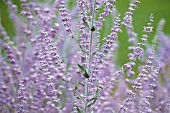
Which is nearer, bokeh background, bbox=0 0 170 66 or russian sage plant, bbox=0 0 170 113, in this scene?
russian sage plant, bbox=0 0 170 113

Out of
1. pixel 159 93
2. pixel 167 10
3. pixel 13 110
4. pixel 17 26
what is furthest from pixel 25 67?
pixel 167 10

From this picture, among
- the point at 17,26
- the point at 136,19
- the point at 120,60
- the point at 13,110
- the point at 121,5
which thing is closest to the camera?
the point at 13,110

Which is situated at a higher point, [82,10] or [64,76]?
[82,10]

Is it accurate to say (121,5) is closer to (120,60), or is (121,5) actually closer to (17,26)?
(120,60)

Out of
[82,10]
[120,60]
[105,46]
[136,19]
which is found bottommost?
[120,60]

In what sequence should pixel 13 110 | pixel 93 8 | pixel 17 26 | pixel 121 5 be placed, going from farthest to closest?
pixel 121 5 → pixel 17 26 → pixel 13 110 → pixel 93 8

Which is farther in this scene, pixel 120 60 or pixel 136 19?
pixel 136 19

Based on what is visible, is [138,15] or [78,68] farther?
[138,15]

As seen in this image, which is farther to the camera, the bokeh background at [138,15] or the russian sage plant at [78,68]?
the bokeh background at [138,15]
